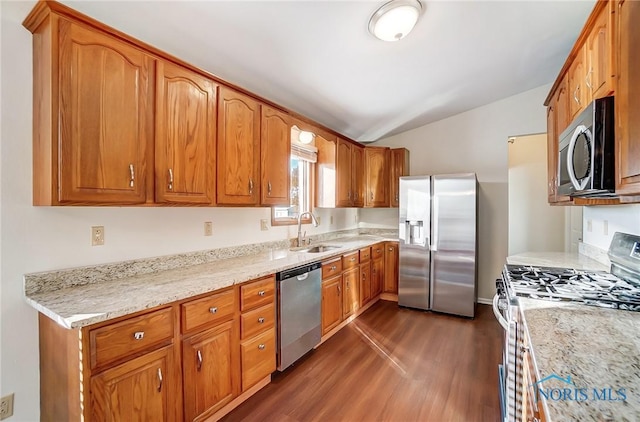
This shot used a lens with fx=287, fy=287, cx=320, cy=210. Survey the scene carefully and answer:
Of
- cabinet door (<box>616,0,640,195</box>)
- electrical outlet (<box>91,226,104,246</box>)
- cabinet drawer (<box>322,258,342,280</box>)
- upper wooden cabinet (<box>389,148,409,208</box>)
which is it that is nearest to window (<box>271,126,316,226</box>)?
cabinet drawer (<box>322,258,342,280</box>)

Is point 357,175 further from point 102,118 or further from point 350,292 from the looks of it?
point 102,118

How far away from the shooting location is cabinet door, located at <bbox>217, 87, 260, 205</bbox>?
209cm

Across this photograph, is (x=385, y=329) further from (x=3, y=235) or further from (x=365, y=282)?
(x=3, y=235)

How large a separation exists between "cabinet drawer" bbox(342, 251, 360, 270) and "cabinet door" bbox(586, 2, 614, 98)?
2.35 metres

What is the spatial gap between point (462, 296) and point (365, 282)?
3.91 feet

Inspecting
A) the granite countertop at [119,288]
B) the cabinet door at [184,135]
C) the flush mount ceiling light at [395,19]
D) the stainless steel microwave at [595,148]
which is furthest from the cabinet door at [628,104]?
the cabinet door at [184,135]

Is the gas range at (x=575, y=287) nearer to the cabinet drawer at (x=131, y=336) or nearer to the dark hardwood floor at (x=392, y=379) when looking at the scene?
the dark hardwood floor at (x=392, y=379)

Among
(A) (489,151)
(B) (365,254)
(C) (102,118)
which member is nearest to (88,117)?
(C) (102,118)

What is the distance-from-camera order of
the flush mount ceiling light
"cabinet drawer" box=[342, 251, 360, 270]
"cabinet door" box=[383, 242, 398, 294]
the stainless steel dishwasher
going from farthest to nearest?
"cabinet door" box=[383, 242, 398, 294], "cabinet drawer" box=[342, 251, 360, 270], the stainless steel dishwasher, the flush mount ceiling light

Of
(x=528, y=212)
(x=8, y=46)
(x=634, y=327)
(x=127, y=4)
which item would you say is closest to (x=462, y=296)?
(x=528, y=212)

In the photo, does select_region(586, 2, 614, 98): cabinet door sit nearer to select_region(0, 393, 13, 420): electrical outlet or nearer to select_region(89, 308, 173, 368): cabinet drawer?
select_region(89, 308, 173, 368): cabinet drawer

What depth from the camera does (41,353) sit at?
59.6 inches

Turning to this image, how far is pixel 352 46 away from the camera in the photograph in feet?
7.30

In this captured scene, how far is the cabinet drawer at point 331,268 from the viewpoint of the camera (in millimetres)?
2828
